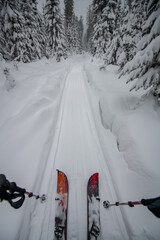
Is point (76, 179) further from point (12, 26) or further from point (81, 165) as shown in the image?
point (12, 26)

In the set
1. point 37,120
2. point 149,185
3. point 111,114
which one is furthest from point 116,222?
point 37,120

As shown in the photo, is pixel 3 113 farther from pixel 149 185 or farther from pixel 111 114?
pixel 149 185

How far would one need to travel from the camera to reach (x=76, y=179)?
303 cm

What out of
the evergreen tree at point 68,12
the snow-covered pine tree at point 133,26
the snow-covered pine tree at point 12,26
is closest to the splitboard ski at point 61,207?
the snow-covered pine tree at point 133,26

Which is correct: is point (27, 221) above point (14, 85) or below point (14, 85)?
below

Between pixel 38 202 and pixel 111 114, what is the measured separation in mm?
4049

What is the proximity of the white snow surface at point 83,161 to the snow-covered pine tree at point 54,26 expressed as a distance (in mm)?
19840

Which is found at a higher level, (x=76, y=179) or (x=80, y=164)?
(x=80, y=164)

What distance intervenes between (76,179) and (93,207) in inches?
32.3

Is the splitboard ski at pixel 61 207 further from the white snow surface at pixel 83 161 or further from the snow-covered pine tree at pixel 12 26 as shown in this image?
the snow-covered pine tree at pixel 12 26

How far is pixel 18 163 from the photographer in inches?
128

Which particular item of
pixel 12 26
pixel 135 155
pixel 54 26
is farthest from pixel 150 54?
pixel 54 26

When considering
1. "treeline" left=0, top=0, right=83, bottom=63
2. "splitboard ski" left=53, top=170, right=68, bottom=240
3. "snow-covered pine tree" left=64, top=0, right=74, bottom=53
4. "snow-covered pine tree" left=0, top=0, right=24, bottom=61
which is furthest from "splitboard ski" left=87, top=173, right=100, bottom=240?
"snow-covered pine tree" left=64, top=0, right=74, bottom=53

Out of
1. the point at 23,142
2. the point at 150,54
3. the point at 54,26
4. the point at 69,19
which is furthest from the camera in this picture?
the point at 69,19
